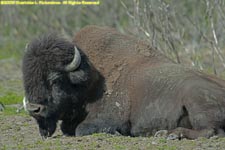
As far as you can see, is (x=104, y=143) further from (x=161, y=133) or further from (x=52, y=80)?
(x=52, y=80)

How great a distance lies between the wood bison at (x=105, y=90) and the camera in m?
9.52

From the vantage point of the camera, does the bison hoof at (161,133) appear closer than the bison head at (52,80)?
Yes

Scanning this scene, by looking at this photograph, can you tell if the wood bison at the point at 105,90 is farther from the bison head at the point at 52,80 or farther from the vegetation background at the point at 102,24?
the vegetation background at the point at 102,24

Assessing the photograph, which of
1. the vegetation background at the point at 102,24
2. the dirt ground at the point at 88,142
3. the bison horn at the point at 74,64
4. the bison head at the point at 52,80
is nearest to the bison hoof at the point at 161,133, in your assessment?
the dirt ground at the point at 88,142

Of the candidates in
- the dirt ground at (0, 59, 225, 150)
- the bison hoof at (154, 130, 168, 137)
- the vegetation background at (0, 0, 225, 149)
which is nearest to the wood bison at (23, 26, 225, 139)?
the bison hoof at (154, 130, 168, 137)

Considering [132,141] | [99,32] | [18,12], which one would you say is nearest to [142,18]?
[99,32]

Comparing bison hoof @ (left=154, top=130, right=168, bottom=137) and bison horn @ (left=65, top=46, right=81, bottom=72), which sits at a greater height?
bison horn @ (left=65, top=46, right=81, bottom=72)

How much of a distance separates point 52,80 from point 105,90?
30.4 inches

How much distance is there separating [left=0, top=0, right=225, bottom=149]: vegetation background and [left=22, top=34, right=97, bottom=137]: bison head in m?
4.35

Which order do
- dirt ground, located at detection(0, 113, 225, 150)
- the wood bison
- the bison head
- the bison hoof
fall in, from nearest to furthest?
dirt ground, located at detection(0, 113, 225, 150), the bison hoof, the wood bison, the bison head

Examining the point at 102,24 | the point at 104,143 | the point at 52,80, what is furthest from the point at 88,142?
the point at 102,24

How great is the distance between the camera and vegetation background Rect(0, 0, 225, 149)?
14688mm

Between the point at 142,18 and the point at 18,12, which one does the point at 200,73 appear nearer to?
the point at 142,18

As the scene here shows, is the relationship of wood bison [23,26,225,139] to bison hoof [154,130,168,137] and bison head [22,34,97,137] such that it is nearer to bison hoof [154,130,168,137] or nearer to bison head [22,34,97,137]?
bison head [22,34,97,137]
